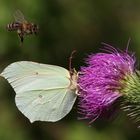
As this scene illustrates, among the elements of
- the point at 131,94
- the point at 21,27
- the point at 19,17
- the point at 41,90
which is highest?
the point at 19,17

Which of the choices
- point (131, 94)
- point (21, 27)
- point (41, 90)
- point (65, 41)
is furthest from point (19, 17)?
point (65, 41)

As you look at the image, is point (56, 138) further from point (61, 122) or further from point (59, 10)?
point (59, 10)

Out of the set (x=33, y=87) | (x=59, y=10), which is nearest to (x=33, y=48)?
(x=59, y=10)

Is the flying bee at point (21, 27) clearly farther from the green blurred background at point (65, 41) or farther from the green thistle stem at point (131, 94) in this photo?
the green blurred background at point (65, 41)

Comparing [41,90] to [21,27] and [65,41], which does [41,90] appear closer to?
[21,27]

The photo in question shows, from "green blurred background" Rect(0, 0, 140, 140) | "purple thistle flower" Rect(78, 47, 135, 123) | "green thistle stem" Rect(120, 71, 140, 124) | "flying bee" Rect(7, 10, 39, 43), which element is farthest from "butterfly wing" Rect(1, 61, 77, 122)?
"green blurred background" Rect(0, 0, 140, 140)

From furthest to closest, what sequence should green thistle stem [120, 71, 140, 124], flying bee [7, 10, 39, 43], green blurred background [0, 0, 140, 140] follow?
green blurred background [0, 0, 140, 140] < flying bee [7, 10, 39, 43] < green thistle stem [120, 71, 140, 124]

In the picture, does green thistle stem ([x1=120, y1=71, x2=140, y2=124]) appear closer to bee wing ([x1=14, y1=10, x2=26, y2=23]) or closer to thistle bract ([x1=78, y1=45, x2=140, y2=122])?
thistle bract ([x1=78, y1=45, x2=140, y2=122])
